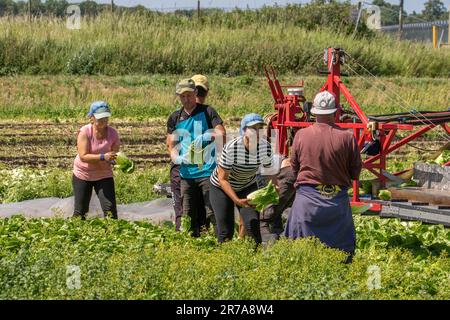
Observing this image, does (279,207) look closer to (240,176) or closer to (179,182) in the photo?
(179,182)

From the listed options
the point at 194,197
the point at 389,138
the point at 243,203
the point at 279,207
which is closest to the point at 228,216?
the point at 243,203

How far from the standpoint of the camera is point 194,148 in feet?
32.9

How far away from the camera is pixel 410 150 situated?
19.5 meters

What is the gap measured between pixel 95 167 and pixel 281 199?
78.9 inches

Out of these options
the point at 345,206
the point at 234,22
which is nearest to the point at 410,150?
the point at 345,206

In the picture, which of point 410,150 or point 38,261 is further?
point 410,150

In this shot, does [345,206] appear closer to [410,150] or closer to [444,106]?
[410,150]

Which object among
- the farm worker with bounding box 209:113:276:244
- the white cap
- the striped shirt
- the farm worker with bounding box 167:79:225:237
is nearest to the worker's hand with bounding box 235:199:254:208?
the farm worker with bounding box 209:113:276:244

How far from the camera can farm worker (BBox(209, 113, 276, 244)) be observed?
9.14m

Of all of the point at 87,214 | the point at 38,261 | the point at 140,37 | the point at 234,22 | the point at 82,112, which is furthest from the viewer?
the point at 234,22

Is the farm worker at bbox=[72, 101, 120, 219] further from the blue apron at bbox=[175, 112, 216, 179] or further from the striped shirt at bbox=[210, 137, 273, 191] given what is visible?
the striped shirt at bbox=[210, 137, 273, 191]

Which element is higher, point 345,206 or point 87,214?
point 345,206
